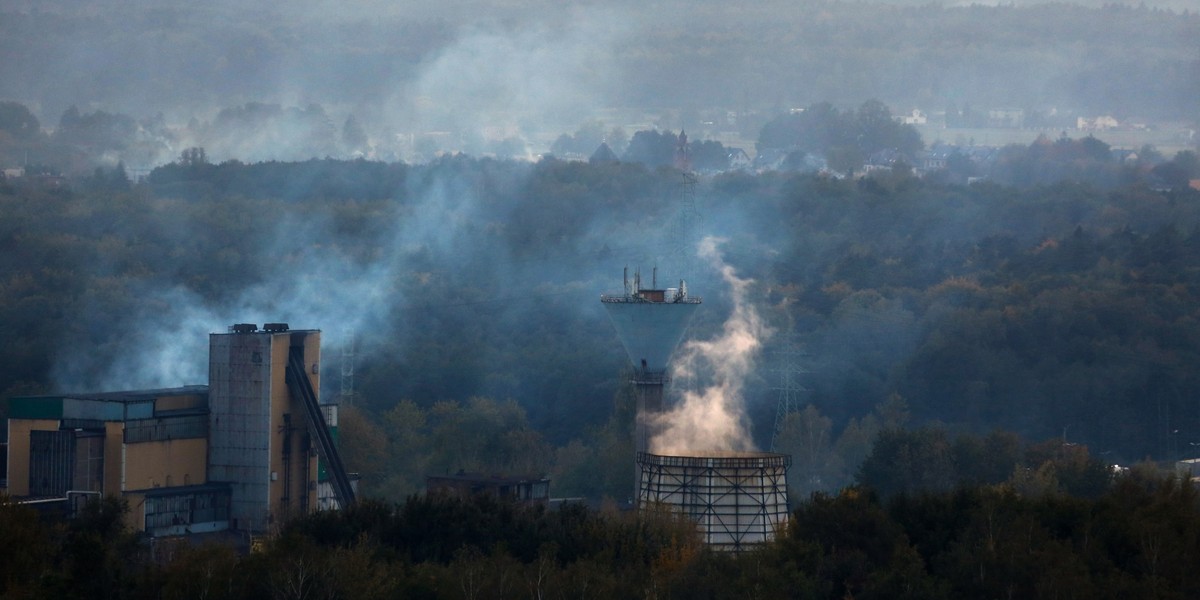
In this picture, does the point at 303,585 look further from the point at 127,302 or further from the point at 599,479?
the point at 127,302

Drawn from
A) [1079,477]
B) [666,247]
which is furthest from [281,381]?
[666,247]

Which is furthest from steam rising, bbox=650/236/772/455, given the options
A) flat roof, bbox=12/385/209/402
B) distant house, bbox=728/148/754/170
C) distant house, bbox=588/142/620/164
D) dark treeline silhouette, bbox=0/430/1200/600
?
distant house, bbox=728/148/754/170

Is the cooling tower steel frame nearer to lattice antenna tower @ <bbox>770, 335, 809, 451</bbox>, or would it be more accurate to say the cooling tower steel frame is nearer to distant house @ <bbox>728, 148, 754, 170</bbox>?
lattice antenna tower @ <bbox>770, 335, 809, 451</bbox>

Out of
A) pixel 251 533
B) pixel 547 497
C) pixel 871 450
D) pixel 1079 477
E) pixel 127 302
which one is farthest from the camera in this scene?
pixel 127 302

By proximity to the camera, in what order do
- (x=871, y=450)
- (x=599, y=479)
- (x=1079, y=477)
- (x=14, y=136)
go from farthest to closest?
(x=14, y=136)
(x=871, y=450)
(x=599, y=479)
(x=1079, y=477)

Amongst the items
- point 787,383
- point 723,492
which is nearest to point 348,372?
point 787,383

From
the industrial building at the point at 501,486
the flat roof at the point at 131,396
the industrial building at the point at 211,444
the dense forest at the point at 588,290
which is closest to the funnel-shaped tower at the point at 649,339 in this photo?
the industrial building at the point at 501,486

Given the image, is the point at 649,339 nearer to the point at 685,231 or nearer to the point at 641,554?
the point at 641,554
